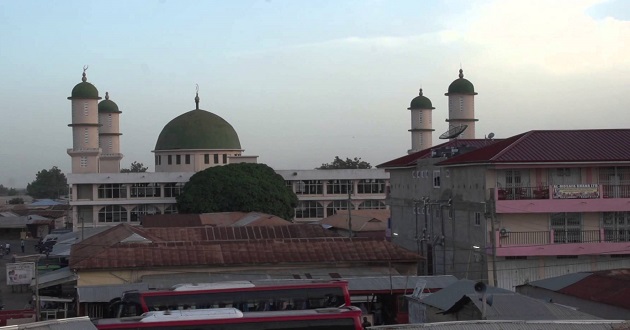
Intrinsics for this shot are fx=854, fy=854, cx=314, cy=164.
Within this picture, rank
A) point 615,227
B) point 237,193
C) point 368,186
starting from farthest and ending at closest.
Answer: point 368,186 → point 237,193 → point 615,227

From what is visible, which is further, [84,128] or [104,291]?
[84,128]

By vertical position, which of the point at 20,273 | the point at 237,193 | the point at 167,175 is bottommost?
the point at 20,273

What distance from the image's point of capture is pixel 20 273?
91.7 feet

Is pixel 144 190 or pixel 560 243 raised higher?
pixel 144 190

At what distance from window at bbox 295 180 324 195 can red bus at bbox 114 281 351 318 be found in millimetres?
40459

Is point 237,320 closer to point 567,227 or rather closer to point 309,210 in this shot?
point 567,227

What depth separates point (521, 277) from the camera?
23.4 m

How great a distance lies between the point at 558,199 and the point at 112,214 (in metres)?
35.1

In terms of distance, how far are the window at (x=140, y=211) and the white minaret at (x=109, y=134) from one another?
438 centimetres

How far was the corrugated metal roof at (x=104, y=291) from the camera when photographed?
19.7 meters

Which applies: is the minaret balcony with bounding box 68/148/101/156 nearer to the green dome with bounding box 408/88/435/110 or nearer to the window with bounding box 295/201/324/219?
the window with bounding box 295/201/324/219

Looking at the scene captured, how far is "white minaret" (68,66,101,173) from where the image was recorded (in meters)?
49.8

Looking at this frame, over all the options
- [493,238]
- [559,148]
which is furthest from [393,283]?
[559,148]

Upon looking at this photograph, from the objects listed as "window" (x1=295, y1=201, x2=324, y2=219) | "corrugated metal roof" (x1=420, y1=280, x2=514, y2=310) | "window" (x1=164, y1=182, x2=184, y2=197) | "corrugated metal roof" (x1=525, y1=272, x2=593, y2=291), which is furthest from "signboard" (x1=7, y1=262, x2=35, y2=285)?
"window" (x1=295, y1=201, x2=324, y2=219)
